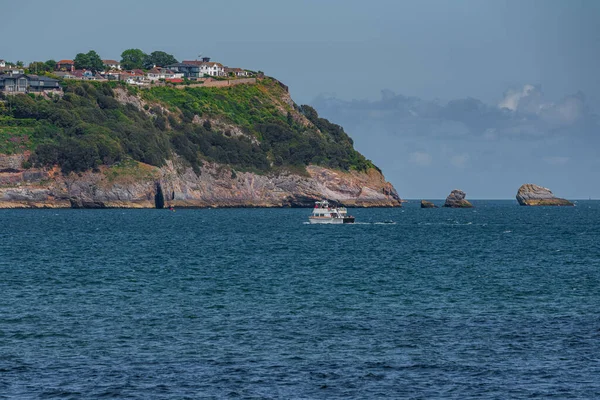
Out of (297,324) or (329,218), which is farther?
(329,218)

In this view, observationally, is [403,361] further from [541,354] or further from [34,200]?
[34,200]

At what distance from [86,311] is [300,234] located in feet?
232

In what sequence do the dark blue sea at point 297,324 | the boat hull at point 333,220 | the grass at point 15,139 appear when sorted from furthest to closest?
1. the grass at point 15,139
2. the boat hull at point 333,220
3. the dark blue sea at point 297,324

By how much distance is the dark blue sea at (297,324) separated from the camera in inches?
1168

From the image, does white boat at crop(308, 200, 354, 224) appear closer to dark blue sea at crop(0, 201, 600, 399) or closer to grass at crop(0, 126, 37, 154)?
dark blue sea at crop(0, 201, 600, 399)

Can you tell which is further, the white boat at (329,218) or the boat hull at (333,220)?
the white boat at (329,218)

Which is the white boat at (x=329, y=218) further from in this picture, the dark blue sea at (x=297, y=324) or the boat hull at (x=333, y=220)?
the dark blue sea at (x=297, y=324)

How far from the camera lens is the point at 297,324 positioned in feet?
134

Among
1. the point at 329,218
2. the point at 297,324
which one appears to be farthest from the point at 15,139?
the point at 297,324

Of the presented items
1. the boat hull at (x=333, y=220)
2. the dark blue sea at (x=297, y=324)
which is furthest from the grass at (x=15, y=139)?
the dark blue sea at (x=297, y=324)

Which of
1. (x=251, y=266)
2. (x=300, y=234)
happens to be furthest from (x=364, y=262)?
(x=300, y=234)

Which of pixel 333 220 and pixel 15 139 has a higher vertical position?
pixel 15 139

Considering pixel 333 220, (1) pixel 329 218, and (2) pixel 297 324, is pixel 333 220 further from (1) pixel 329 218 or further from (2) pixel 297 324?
(2) pixel 297 324

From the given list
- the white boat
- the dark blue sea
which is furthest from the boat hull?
the dark blue sea
